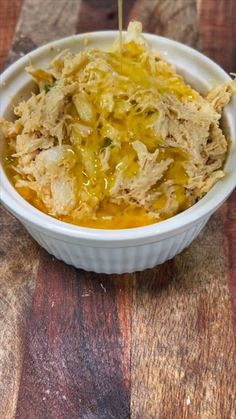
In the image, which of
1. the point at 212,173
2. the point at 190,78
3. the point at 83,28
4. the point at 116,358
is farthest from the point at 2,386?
the point at 83,28

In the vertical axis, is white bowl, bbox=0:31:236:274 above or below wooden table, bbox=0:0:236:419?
above

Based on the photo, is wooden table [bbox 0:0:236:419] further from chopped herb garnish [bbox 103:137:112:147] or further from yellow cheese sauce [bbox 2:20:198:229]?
chopped herb garnish [bbox 103:137:112:147]

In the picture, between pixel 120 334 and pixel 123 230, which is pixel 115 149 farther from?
pixel 120 334

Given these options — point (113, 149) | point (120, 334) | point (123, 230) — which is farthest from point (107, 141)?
point (120, 334)

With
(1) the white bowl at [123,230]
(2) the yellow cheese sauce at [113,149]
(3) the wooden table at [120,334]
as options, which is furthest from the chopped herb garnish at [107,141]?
(3) the wooden table at [120,334]

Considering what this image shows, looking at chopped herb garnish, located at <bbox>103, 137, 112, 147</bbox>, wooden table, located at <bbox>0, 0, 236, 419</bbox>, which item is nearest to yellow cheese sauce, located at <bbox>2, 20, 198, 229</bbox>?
chopped herb garnish, located at <bbox>103, 137, 112, 147</bbox>
